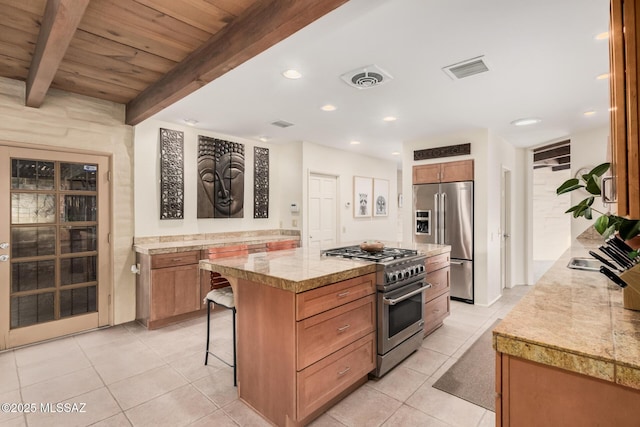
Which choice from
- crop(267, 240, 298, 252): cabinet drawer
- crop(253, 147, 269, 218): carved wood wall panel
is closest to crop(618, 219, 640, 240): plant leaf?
crop(267, 240, 298, 252): cabinet drawer

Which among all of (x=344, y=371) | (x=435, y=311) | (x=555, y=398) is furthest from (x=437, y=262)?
(x=555, y=398)

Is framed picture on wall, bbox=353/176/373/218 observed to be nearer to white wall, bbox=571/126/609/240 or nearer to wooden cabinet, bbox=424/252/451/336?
wooden cabinet, bbox=424/252/451/336

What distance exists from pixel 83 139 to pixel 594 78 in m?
5.10

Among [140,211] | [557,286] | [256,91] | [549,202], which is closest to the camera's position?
[557,286]

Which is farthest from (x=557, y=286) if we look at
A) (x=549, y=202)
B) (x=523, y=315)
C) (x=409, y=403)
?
(x=549, y=202)

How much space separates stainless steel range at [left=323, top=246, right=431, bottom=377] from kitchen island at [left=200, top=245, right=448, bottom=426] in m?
0.07

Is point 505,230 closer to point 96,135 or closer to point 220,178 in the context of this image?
point 220,178

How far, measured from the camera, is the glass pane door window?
124 inches

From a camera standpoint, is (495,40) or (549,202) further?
(549,202)

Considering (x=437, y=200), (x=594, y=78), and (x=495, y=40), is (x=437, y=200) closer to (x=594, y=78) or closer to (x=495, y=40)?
(x=594, y=78)

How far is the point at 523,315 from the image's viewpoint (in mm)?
1234

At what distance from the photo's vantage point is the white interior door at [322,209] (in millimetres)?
5480

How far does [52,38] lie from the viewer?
198 centimetres

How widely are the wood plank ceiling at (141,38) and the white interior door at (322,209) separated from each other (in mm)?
2940
